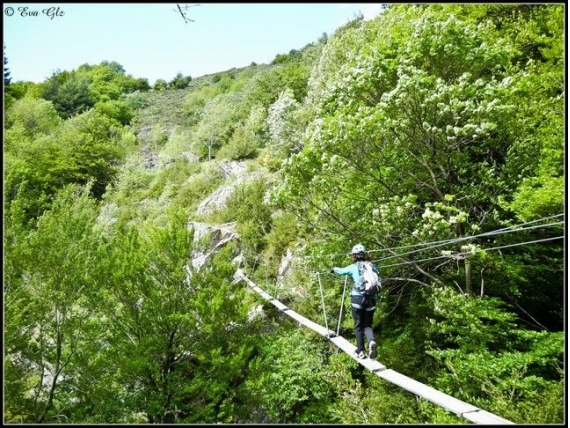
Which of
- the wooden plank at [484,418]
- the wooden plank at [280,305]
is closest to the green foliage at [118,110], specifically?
the wooden plank at [280,305]

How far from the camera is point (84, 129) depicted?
34.7 meters

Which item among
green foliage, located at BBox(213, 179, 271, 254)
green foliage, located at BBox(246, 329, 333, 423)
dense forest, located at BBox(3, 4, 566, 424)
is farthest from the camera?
green foliage, located at BBox(213, 179, 271, 254)

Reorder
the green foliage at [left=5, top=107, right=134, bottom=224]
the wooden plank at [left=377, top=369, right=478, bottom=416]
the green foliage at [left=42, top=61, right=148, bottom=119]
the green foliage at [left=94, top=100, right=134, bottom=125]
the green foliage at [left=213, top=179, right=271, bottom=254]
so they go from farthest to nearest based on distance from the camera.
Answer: the green foliage at [left=94, top=100, right=134, bottom=125]
the green foliage at [left=42, top=61, right=148, bottom=119]
the green foliage at [left=5, top=107, right=134, bottom=224]
the green foliage at [left=213, top=179, right=271, bottom=254]
the wooden plank at [left=377, top=369, right=478, bottom=416]

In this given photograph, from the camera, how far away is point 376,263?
10289 millimetres

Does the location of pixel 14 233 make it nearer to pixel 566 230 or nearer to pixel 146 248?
pixel 146 248

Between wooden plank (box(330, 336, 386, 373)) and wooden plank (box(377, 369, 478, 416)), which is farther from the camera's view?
wooden plank (box(330, 336, 386, 373))

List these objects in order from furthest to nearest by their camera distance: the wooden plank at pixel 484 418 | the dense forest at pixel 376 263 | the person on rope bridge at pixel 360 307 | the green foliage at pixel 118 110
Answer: the green foliage at pixel 118 110 → the dense forest at pixel 376 263 → the person on rope bridge at pixel 360 307 → the wooden plank at pixel 484 418

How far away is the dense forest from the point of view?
25.9 feet

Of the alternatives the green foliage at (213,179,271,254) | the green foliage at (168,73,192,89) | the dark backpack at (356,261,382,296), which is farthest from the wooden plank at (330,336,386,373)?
the green foliage at (168,73,192,89)

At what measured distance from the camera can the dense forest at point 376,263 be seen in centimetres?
791

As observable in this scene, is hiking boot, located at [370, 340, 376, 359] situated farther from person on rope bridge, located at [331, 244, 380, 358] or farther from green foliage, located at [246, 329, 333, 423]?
green foliage, located at [246, 329, 333, 423]

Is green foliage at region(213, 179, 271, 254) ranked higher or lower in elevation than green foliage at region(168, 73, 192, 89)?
lower

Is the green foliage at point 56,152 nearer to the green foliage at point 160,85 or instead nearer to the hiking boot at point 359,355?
the hiking boot at point 359,355

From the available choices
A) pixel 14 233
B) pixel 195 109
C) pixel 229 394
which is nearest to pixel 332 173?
pixel 229 394
